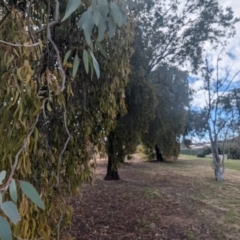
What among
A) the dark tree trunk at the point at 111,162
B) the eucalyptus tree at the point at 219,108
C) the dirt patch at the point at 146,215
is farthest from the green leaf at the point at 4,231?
the eucalyptus tree at the point at 219,108

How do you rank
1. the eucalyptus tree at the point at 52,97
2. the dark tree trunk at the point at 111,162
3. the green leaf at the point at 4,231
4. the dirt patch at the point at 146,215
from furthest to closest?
the dark tree trunk at the point at 111,162, the dirt patch at the point at 146,215, the eucalyptus tree at the point at 52,97, the green leaf at the point at 4,231

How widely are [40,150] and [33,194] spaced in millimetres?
958

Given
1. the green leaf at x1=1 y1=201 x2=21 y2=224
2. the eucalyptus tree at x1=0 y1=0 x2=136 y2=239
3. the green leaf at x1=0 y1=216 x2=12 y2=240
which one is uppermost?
the eucalyptus tree at x1=0 y1=0 x2=136 y2=239

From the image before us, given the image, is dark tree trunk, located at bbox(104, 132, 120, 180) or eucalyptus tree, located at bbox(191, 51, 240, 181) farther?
eucalyptus tree, located at bbox(191, 51, 240, 181)

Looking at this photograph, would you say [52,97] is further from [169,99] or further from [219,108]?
[219,108]

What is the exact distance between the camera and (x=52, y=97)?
1445mm

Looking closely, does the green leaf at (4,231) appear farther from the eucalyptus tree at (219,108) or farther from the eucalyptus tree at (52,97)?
the eucalyptus tree at (219,108)

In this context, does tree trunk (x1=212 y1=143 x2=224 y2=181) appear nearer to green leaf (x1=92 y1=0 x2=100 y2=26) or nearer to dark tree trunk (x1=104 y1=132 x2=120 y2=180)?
dark tree trunk (x1=104 y1=132 x2=120 y2=180)

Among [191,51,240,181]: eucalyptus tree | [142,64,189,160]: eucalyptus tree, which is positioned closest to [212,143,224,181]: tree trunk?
[191,51,240,181]: eucalyptus tree

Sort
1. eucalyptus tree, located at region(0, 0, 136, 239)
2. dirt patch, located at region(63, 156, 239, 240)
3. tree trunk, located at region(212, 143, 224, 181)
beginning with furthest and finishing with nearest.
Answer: tree trunk, located at region(212, 143, 224, 181), dirt patch, located at region(63, 156, 239, 240), eucalyptus tree, located at region(0, 0, 136, 239)

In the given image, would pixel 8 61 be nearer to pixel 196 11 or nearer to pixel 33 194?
pixel 33 194

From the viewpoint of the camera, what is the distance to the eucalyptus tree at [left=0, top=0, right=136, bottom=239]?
0.95 metres

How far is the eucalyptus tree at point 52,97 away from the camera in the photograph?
0.95m

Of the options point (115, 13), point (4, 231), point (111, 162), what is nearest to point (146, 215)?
point (111, 162)
